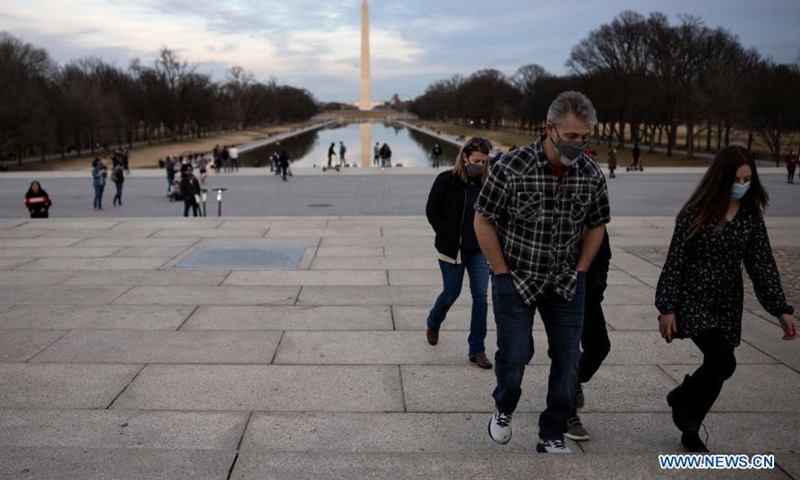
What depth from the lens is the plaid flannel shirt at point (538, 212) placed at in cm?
320

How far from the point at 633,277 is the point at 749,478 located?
5687 mm

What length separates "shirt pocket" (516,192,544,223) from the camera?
3.19m

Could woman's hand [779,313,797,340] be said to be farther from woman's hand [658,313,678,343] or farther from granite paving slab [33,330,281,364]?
granite paving slab [33,330,281,364]

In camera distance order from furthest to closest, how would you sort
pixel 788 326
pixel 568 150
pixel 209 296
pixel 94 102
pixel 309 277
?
pixel 94 102, pixel 309 277, pixel 209 296, pixel 788 326, pixel 568 150

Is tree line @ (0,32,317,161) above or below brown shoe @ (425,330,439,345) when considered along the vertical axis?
above

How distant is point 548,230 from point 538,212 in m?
0.10

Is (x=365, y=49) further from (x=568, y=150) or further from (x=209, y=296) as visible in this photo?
(x=568, y=150)

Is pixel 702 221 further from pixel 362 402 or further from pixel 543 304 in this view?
pixel 362 402

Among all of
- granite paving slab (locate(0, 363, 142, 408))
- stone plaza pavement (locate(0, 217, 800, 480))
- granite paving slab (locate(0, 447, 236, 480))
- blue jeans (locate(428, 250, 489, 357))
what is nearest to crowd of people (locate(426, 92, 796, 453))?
stone plaza pavement (locate(0, 217, 800, 480))

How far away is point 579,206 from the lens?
326cm

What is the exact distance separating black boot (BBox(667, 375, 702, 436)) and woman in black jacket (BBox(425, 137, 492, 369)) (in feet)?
5.07

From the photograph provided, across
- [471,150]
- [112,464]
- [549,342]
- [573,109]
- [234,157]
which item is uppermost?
[573,109]

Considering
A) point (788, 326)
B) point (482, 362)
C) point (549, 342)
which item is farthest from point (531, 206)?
point (482, 362)

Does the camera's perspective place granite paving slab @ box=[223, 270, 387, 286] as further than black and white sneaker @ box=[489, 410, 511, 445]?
Yes
